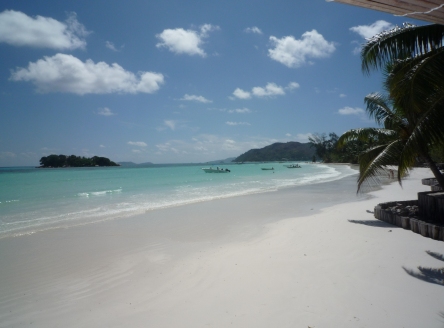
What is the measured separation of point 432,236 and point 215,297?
499 centimetres

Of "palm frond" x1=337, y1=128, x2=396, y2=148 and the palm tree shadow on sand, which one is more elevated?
"palm frond" x1=337, y1=128, x2=396, y2=148

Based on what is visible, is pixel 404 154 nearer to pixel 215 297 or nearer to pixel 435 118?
pixel 435 118

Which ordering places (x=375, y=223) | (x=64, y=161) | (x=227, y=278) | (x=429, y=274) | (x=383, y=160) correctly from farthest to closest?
(x=64, y=161)
(x=375, y=223)
(x=383, y=160)
(x=227, y=278)
(x=429, y=274)

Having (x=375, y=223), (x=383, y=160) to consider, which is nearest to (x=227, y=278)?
(x=375, y=223)

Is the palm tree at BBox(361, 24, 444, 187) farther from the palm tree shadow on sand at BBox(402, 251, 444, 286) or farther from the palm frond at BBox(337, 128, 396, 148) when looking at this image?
the palm frond at BBox(337, 128, 396, 148)

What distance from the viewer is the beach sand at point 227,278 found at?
3.46 meters

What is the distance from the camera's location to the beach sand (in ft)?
11.4

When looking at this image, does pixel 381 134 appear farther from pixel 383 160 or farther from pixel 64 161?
pixel 64 161

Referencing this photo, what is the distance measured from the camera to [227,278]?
4613mm

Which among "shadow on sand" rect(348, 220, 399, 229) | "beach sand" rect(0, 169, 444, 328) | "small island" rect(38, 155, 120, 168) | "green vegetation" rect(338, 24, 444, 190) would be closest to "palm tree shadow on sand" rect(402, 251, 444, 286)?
"beach sand" rect(0, 169, 444, 328)

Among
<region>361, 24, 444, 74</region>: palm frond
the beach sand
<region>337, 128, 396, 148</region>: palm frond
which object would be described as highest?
<region>361, 24, 444, 74</region>: palm frond

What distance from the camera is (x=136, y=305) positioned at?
3.92 metres

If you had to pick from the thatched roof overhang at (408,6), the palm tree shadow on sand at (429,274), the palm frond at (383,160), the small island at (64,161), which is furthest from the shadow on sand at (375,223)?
the small island at (64,161)

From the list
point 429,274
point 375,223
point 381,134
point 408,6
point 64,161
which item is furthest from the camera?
point 64,161
